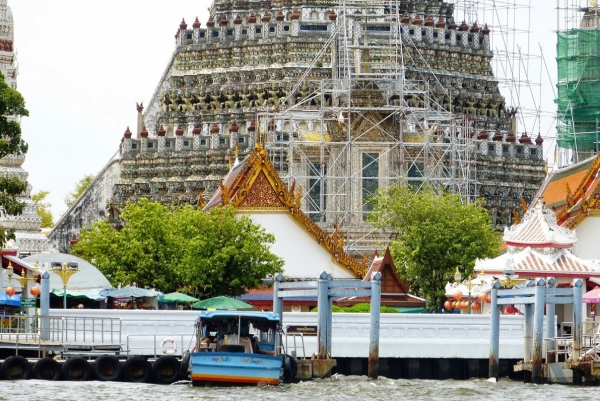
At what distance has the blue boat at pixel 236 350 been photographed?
54844 millimetres

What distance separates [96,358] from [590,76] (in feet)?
170

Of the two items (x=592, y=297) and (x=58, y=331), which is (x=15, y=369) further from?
(x=592, y=297)

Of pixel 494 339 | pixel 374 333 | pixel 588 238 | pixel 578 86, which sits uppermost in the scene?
pixel 578 86

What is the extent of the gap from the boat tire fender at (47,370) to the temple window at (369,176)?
33.7 meters

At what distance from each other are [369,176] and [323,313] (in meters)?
31.6

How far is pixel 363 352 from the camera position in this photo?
5944cm

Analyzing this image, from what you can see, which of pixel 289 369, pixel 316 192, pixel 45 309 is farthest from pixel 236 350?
pixel 316 192

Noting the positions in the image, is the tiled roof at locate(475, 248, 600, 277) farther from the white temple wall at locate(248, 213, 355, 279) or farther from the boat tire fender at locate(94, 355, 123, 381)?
the boat tire fender at locate(94, 355, 123, 381)

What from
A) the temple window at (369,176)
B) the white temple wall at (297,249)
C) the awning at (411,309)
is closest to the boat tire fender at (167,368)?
the awning at (411,309)

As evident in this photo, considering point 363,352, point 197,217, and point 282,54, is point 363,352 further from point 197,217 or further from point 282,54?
point 282,54

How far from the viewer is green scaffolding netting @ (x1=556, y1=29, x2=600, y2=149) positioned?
10375 centimetres

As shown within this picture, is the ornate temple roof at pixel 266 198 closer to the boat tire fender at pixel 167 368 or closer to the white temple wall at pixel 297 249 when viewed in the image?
the white temple wall at pixel 297 249

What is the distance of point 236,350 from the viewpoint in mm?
55469

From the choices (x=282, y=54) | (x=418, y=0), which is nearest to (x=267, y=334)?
(x=282, y=54)
